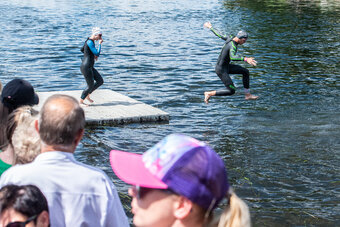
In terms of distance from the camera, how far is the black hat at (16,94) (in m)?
4.57

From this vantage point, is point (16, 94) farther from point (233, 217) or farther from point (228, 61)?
point (228, 61)

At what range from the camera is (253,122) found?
43.9ft

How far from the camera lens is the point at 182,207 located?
2.31 metres

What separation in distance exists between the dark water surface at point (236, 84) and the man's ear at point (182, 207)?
527 cm

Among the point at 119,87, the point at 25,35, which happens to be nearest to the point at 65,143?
the point at 119,87

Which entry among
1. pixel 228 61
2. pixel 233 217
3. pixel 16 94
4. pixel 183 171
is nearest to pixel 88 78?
pixel 228 61

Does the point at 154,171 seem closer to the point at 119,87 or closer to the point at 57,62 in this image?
the point at 119,87

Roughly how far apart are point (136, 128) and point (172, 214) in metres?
9.91

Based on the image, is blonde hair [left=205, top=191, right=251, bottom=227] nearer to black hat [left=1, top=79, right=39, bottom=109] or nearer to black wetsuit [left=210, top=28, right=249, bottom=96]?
black hat [left=1, top=79, right=39, bottom=109]

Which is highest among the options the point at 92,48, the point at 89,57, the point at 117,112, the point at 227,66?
the point at 92,48

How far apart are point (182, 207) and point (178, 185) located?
0.12m

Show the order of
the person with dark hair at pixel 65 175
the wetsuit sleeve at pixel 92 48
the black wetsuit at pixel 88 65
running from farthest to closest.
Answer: the black wetsuit at pixel 88 65 < the wetsuit sleeve at pixel 92 48 < the person with dark hair at pixel 65 175

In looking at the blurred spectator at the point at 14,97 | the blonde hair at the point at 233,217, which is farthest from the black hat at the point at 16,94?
the blonde hair at the point at 233,217

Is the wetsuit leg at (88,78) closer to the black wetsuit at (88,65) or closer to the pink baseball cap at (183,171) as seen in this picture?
the black wetsuit at (88,65)
